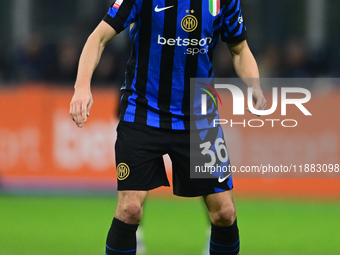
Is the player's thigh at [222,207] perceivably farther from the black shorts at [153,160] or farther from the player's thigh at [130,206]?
the player's thigh at [130,206]

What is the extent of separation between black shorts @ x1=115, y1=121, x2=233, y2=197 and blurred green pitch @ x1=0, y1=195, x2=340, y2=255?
1.28 m

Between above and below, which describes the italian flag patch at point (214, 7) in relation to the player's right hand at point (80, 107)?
above

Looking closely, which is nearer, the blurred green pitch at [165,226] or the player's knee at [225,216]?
the player's knee at [225,216]

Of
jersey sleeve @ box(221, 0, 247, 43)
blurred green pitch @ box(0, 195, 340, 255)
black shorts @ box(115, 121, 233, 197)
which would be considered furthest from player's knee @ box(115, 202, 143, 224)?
blurred green pitch @ box(0, 195, 340, 255)

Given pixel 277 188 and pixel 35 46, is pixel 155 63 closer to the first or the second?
pixel 277 188

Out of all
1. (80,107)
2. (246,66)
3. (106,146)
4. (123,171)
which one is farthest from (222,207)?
(106,146)

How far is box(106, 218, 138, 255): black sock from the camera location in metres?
2.95

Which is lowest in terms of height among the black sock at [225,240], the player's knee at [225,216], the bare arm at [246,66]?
the black sock at [225,240]

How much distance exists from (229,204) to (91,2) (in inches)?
239

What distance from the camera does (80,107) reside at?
2791 mm

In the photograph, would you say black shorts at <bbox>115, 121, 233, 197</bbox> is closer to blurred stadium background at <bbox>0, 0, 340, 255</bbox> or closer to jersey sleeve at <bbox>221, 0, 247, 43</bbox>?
jersey sleeve at <bbox>221, 0, 247, 43</bbox>

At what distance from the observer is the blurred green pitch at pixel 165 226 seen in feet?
14.5

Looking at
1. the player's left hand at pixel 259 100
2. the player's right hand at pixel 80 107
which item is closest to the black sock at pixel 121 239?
the player's right hand at pixel 80 107

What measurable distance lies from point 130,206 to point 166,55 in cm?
89
